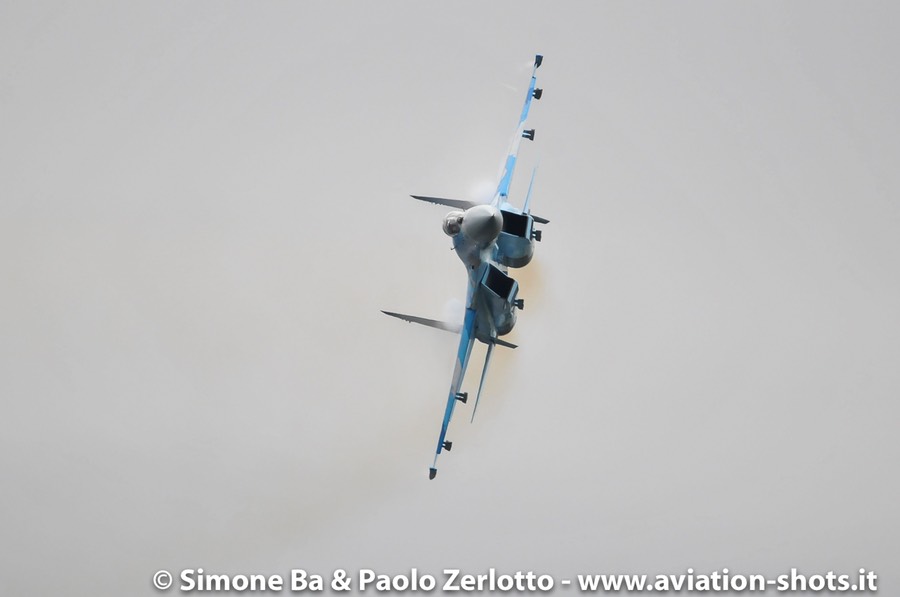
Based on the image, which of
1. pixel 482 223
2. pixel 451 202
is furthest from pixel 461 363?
pixel 482 223

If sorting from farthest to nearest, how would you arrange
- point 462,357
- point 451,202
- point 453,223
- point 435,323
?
point 435,323 < point 462,357 < point 451,202 < point 453,223

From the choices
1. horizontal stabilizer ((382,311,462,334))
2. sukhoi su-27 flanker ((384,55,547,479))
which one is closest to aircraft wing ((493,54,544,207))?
sukhoi su-27 flanker ((384,55,547,479))

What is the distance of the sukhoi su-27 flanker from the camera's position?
112 feet

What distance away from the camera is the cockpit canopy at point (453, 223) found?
34.8 m

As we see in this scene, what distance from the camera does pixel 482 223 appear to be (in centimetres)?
3369

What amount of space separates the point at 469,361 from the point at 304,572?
63.9 feet

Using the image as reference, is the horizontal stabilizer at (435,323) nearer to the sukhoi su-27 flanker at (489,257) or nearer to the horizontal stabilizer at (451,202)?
the sukhoi su-27 flanker at (489,257)

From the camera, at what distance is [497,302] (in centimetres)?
3803

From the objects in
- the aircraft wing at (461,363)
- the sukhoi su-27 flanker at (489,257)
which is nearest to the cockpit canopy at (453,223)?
the sukhoi su-27 flanker at (489,257)

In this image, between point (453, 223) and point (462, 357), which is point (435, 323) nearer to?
point (462, 357)

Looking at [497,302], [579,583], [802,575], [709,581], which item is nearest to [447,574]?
[579,583]

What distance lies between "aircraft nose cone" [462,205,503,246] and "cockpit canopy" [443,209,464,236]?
62 centimetres

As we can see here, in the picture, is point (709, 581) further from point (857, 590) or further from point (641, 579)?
point (857, 590)

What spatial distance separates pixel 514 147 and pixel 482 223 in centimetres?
799
